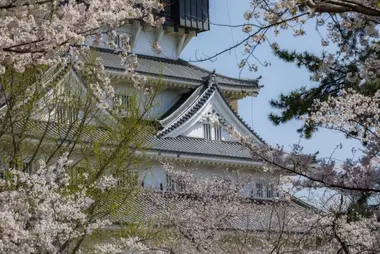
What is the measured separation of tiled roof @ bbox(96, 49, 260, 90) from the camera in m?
28.0

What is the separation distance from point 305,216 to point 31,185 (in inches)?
282

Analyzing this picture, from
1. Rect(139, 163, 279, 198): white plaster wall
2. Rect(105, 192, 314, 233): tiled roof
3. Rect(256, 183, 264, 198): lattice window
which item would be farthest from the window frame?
Rect(105, 192, 314, 233): tiled roof

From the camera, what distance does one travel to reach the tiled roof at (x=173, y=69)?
28.0 meters

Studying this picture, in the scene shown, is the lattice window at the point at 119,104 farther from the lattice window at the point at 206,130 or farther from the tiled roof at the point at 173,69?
the lattice window at the point at 206,130

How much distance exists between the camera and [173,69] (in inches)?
1184

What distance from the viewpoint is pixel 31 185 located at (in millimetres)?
10680

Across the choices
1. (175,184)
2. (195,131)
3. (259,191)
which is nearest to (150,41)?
(195,131)

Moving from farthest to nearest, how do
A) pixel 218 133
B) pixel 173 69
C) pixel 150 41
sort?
pixel 173 69 → pixel 150 41 → pixel 218 133

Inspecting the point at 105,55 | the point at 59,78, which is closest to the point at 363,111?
the point at 59,78

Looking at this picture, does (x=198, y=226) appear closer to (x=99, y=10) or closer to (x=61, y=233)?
(x=61, y=233)

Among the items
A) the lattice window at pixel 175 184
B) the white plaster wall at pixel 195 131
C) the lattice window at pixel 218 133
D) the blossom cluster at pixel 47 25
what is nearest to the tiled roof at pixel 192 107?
the white plaster wall at pixel 195 131

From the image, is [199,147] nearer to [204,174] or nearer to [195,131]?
[204,174]

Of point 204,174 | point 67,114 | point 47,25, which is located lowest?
point 204,174

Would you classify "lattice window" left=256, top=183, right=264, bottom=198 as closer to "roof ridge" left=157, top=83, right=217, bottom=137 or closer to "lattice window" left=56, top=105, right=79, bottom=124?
"roof ridge" left=157, top=83, right=217, bottom=137
